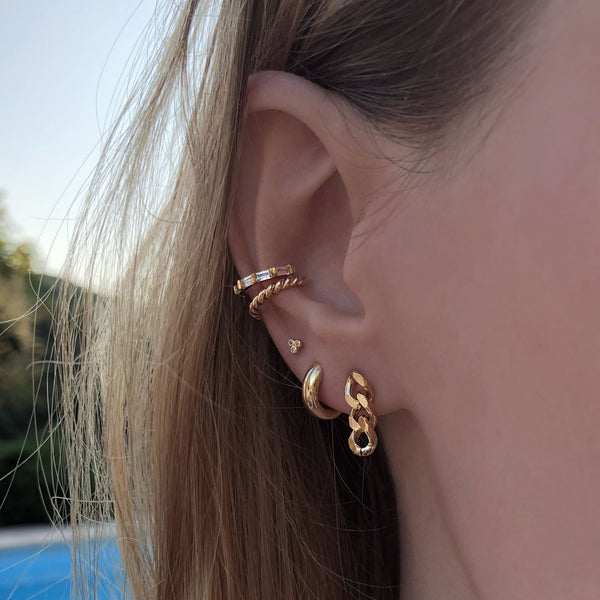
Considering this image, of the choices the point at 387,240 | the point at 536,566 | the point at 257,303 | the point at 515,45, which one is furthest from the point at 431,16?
the point at 536,566

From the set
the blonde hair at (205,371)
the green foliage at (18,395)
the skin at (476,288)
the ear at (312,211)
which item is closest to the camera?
the skin at (476,288)

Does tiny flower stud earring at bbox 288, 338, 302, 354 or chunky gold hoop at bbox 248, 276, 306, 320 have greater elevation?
chunky gold hoop at bbox 248, 276, 306, 320

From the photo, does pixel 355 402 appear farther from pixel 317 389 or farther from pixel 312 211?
pixel 312 211

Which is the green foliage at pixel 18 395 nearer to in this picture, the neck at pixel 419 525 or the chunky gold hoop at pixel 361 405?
the neck at pixel 419 525

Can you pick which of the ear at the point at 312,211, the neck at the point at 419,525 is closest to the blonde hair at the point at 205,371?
the ear at the point at 312,211

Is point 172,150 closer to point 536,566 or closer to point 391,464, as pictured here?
point 391,464

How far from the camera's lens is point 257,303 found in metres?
0.91

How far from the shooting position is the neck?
0.91m

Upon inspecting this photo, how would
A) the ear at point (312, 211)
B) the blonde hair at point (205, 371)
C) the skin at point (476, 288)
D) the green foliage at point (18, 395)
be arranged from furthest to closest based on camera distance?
the green foliage at point (18, 395)
the blonde hair at point (205, 371)
the ear at point (312, 211)
the skin at point (476, 288)

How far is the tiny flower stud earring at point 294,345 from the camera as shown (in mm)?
889

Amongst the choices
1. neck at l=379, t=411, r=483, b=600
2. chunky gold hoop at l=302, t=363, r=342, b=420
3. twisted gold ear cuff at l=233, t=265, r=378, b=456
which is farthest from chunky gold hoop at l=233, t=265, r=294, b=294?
neck at l=379, t=411, r=483, b=600

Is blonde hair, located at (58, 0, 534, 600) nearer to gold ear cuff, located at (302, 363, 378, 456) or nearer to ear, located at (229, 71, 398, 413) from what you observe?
ear, located at (229, 71, 398, 413)

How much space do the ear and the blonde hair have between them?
35 mm

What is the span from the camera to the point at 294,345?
893 millimetres
